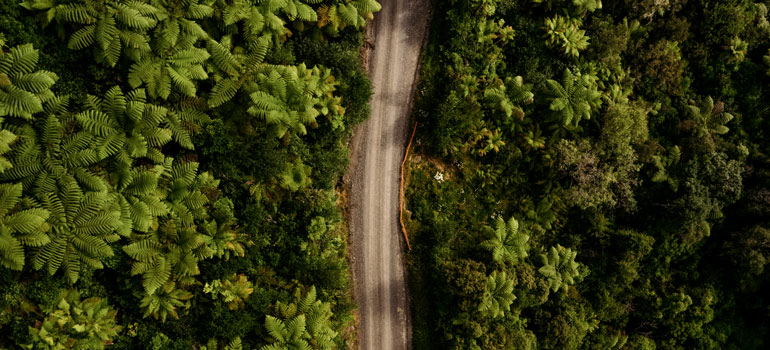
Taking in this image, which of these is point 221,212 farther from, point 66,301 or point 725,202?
point 725,202

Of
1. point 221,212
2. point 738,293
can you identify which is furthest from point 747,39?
point 221,212

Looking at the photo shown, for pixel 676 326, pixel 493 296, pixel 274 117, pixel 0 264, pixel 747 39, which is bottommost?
pixel 676 326

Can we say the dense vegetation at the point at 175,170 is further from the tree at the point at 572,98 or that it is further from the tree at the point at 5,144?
the tree at the point at 572,98

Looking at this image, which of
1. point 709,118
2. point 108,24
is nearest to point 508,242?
point 709,118

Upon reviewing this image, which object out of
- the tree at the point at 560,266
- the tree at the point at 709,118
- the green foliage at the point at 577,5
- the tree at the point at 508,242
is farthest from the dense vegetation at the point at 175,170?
the tree at the point at 709,118

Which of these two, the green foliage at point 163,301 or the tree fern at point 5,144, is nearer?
the tree fern at point 5,144

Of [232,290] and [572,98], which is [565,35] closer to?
[572,98]
